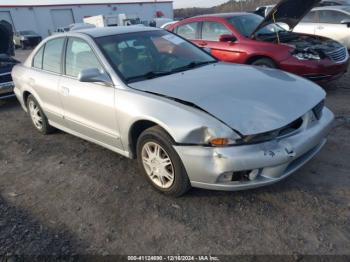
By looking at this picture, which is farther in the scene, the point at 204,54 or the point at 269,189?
the point at 204,54

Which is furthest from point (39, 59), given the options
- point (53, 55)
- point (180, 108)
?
point (180, 108)

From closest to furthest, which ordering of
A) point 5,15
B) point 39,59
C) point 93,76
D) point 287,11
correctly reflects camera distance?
1. point 93,76
2. point 39,59
3. point 287,11
4. point 5,15

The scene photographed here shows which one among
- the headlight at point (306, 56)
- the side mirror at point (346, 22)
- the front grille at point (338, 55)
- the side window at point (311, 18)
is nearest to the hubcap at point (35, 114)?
the headlight at point (306, 56)

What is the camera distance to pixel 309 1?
622cm

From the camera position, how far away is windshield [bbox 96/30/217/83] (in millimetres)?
3686

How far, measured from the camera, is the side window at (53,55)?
4434mm

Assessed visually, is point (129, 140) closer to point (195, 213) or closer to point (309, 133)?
point (195, 213)

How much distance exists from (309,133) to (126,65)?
2030 mm

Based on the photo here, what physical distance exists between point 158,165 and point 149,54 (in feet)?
4.72

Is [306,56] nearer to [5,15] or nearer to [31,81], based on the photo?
[31,81]

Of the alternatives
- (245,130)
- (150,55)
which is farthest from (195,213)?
(150,55)

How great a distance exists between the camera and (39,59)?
4.96 metres

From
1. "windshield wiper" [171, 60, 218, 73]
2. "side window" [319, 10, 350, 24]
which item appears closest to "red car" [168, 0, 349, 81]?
"windshield wiper" [171, 60, 218, 73]

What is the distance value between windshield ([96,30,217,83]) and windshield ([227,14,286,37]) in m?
2.64
